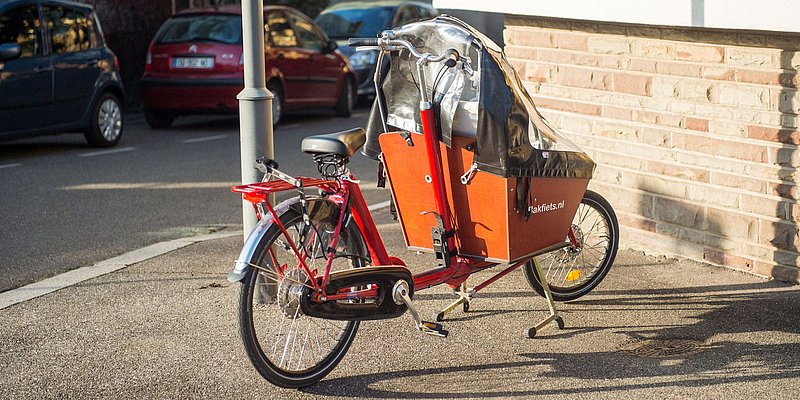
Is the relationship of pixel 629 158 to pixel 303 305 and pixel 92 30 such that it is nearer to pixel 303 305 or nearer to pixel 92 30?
pixel 303 305

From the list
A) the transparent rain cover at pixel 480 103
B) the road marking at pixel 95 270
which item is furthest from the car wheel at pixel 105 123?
the transparent rain cover at pixel 480 103

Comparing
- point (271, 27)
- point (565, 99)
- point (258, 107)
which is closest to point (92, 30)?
point (271, 27)

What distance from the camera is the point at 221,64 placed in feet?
53.3

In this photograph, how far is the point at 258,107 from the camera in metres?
6.34

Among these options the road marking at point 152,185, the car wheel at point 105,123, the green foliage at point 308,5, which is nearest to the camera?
the road marking at point 152,185

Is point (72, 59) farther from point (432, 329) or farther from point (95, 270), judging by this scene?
point (432, 329)

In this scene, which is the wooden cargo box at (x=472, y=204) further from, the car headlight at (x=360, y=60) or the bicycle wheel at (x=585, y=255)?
the car headlight at (x=360, y=60)

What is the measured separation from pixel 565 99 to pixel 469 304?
8.14 ft

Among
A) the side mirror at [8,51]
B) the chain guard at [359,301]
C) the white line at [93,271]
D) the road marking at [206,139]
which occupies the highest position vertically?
the side mirror at [8,51]

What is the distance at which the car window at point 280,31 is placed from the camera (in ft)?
57.0

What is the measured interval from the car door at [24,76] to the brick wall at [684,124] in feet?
21.6

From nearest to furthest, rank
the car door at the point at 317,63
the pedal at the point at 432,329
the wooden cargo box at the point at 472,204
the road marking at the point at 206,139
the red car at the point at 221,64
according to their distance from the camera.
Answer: the pedal at the point at 432,329
the wooden cargo box at the point at 472,204
the road marking at the point at 206,139
the red car at the point at 221,64
the car door at the point at 317,63

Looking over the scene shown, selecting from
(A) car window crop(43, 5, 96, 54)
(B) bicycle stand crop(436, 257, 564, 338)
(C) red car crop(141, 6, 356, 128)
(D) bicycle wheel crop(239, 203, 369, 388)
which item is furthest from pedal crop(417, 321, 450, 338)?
(C) red car crop(141, 6, 356, 128)

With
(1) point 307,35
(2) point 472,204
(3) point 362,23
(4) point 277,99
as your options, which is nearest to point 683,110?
(2) point 472,204
